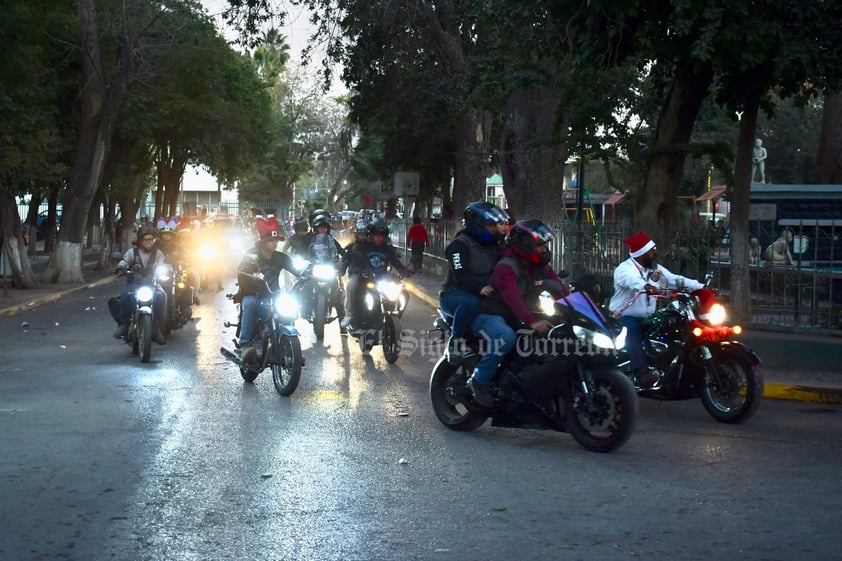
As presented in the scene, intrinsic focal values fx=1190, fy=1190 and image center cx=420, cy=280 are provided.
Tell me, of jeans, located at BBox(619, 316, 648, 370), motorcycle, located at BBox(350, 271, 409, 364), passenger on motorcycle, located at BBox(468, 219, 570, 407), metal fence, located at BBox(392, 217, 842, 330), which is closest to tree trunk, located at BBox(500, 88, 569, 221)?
metal fence, located at BBox(392, 217, 842, 330)

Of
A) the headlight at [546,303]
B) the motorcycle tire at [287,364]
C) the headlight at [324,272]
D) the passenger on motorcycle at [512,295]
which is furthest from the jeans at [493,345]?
the headlight at [324,272]

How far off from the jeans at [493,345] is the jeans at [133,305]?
695cm

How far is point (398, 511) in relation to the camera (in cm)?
693

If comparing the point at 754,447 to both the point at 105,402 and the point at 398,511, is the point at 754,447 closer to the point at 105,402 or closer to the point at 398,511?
the point at 398,511

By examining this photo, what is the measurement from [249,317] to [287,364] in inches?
43.1

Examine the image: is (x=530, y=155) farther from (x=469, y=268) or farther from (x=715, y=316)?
(x=469, y=268)

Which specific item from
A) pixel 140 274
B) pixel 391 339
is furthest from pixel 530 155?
pixel 140 274

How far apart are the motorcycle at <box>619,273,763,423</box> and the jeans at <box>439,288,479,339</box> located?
1.96 m

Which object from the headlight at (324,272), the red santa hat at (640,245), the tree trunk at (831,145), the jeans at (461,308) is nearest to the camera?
the jeans at (461,308)

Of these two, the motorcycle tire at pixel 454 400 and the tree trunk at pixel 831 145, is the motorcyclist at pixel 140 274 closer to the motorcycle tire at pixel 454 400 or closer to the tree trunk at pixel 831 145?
the motorcycle tire at pixel 454 400

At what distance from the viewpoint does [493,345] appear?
30.2 ft

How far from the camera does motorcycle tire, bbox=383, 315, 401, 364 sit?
1455cm

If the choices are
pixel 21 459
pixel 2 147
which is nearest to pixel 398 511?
pixel 21 459

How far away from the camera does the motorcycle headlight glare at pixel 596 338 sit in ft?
28.0
